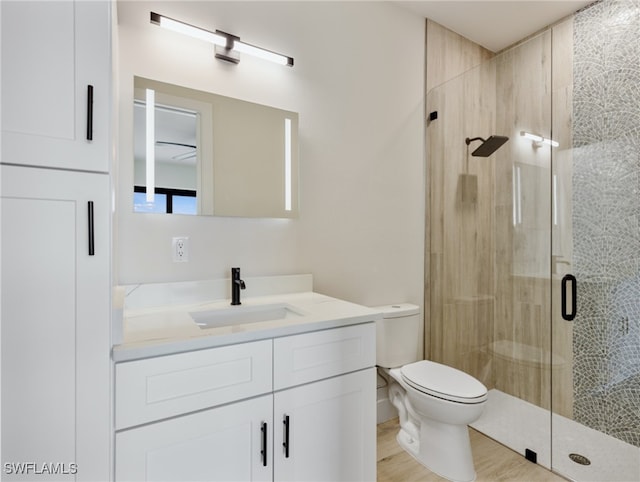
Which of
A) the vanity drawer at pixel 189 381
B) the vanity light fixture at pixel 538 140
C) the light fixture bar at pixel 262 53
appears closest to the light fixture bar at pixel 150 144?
the light fixture bar at pixel 262 53

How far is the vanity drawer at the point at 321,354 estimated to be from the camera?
3.83 feet

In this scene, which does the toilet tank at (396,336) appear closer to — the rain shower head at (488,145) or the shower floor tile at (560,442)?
the shower floor tile at (560,442)

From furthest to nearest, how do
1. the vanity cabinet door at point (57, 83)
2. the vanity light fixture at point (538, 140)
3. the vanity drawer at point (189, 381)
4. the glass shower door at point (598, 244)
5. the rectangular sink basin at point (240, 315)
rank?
the vanity light fixture at point (538, 140) < the glass shower door at point (598, 244) < the rectangular sink basin at point (240, 315) < the vanity drawer at point (189, 381) < the vanity cabinet door at point (57, 83)

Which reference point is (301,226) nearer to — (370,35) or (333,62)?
(333,62)

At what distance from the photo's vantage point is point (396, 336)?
6.56 feet

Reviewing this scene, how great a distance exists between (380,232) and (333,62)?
1.03 m

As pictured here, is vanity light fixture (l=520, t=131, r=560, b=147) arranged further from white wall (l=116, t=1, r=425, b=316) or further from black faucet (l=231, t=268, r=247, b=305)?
black faucet (l=231, t=268, r=247, b=305)

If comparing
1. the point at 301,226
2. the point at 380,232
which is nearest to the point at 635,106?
the point at 380,232

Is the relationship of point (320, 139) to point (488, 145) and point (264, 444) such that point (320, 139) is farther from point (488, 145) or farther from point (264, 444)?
point (264, 444)

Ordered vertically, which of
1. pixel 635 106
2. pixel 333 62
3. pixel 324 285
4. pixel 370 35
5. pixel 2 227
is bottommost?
pixel 324 285

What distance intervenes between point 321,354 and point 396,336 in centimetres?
89

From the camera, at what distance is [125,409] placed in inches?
36.7

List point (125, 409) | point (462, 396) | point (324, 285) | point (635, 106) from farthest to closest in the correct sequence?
point (324, 285) < point (635, 106) < point (462, 396) < point (125, 409)

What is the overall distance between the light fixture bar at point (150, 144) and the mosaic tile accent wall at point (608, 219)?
227 cm
